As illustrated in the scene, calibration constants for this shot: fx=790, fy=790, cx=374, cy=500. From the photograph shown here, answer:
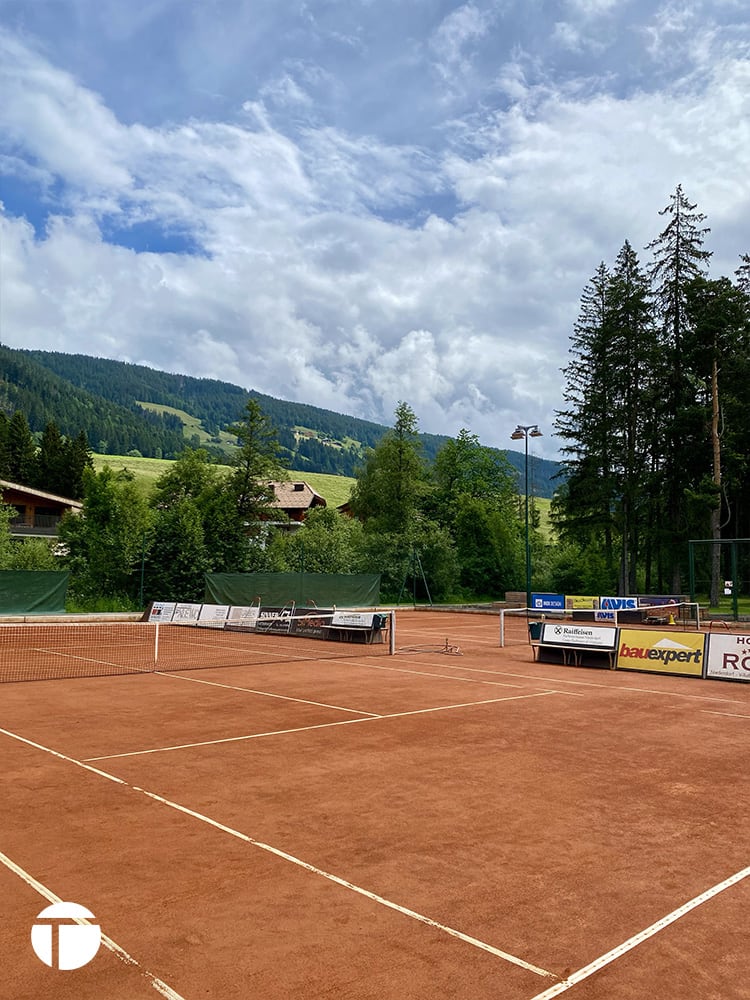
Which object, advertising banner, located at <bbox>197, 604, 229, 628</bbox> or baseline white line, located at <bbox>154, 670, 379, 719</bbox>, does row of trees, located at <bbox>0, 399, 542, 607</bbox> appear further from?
baseline white line, located at <bbox>154, 670, 379, 719</bbox>

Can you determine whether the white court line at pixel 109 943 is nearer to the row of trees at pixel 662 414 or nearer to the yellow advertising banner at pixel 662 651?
the yellow advertising banner at pixel 662 651

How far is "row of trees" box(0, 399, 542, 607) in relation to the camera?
40.0 m

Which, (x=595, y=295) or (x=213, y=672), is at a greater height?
(x=595, y=295)

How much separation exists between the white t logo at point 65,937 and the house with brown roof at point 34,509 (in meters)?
71.0

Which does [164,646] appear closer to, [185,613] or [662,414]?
[185,613]

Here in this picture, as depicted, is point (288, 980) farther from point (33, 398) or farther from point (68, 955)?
point (33, 398)

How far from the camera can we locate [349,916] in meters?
5.68

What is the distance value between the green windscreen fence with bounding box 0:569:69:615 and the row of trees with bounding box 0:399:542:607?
11.2 ft

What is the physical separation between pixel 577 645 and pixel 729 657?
4113mm

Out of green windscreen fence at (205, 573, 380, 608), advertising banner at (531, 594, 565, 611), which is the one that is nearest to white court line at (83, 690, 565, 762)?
green windscreen fence at (205, 573, 380, 608)

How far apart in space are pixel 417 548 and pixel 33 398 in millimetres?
161193

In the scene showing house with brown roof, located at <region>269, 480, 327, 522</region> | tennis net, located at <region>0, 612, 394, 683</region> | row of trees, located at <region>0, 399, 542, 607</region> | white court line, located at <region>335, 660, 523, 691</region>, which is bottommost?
tennis net, located at <region>0, 612, 394, 683</region>

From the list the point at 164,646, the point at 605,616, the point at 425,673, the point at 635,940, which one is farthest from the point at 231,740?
the point at 605,616

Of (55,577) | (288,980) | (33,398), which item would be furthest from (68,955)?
(33,398)
